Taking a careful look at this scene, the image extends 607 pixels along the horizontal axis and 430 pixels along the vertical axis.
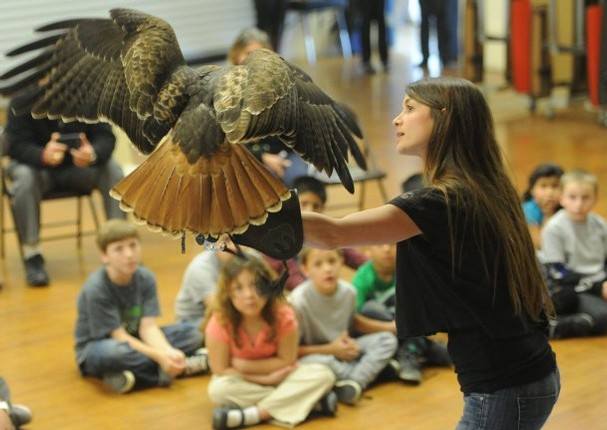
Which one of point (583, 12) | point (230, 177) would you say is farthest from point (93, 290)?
point (583, 12)

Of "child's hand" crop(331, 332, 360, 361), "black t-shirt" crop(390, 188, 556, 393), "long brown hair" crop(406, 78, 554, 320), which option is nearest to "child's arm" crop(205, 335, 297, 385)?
"child's hand" crop(331, 332, 360, 361)

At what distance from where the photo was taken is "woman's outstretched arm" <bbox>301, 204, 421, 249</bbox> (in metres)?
2.21

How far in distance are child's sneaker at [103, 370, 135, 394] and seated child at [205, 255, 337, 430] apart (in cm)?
39

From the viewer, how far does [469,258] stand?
228 cm

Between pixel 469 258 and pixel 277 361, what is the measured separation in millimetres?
1823

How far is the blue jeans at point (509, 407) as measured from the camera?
Result: 2334 millimetres

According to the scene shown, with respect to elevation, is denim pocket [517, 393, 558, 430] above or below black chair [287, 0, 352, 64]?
above

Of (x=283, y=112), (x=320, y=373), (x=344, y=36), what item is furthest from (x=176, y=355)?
(x=344, y=36)

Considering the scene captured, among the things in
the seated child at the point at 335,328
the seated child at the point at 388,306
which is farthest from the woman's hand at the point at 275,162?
the seated child at the point at 335,328

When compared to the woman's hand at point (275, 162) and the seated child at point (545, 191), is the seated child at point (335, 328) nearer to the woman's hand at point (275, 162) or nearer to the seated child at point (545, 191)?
the woman's hand at point (275, 162)

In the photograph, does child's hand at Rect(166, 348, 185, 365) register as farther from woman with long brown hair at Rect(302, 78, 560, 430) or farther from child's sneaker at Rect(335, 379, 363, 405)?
woman with long brown hair at Rect(302, 78, 560, 430)

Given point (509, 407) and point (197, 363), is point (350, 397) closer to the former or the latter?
point (197, 363)

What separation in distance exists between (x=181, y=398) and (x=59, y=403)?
0.48 metres

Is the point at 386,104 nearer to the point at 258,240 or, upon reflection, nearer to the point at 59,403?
the point at 59,403
